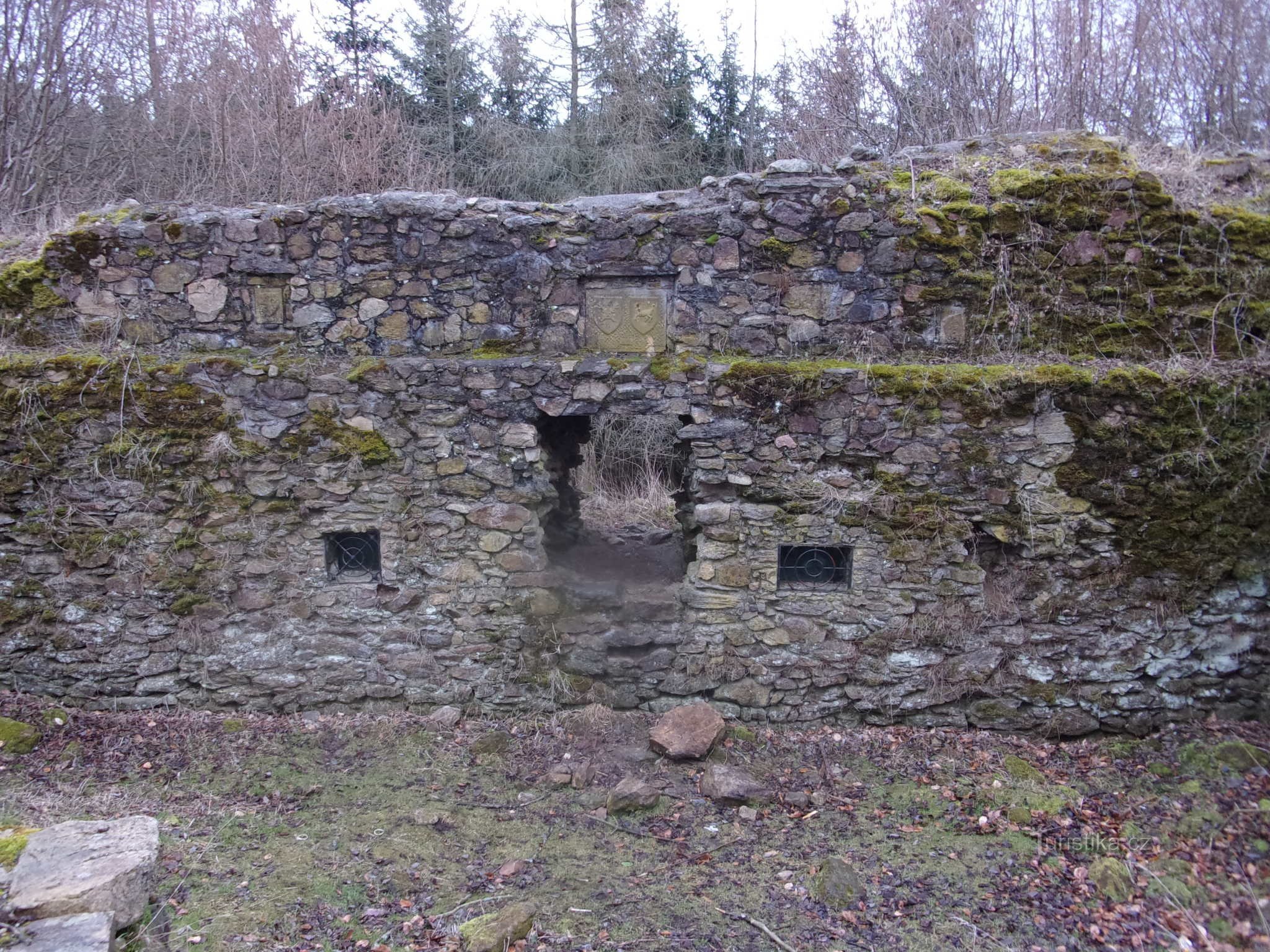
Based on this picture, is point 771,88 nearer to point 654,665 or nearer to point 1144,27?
point 1144,27

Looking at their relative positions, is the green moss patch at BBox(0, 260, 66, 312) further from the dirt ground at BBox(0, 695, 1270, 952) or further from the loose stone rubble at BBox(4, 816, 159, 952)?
the loose stone rubble at BBox(4, 816, 159, 952)

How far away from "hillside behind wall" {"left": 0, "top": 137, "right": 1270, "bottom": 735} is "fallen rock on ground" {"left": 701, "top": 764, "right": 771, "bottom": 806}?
650 mm

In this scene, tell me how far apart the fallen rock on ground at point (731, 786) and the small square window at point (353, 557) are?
8.03ft

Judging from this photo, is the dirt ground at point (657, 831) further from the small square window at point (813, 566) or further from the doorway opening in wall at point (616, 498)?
the doorway opening in wall at point (616, 498)

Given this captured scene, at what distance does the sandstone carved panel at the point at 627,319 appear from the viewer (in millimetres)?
5207

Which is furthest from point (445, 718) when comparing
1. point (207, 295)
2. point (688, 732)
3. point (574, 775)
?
point (207, 295)

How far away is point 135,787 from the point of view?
452 cm

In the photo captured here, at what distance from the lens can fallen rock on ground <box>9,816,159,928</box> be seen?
2.63 meters

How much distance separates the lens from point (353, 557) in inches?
211

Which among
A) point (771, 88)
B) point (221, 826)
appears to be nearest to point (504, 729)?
point (221, 826)

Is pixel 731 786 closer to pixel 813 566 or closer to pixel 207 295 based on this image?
pixel 813 566

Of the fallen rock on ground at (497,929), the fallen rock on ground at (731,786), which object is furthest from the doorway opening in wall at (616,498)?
the fallen rock on ground at (497,929)

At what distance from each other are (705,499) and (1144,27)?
8.33m

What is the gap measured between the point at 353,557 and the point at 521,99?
1137cm
